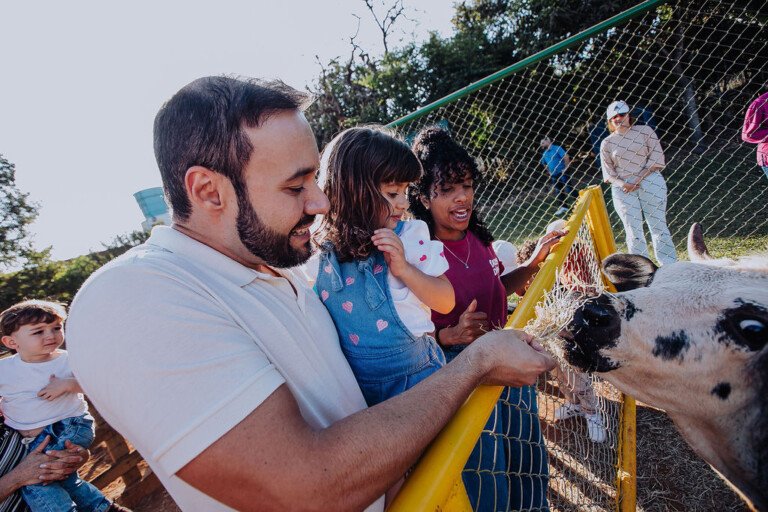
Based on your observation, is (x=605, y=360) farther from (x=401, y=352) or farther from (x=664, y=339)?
(x=401, y=352)

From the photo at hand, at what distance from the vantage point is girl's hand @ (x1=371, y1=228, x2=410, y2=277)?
165cm

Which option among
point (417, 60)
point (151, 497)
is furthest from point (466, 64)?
point (151, 497)

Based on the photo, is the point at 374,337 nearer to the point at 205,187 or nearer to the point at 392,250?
the point at 392,250

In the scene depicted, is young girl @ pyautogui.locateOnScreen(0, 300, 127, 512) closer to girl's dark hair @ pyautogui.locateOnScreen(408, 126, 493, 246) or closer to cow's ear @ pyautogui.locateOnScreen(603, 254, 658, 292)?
girl's dark hair @ pyautogui.locateOnScreen(408, 126, 493, 246)

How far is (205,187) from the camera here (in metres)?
1.36

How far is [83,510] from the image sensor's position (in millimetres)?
3229

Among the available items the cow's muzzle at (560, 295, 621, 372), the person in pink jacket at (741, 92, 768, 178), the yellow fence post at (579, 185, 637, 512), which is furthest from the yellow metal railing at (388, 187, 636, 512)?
the person in pink jacket at (741, 92, 768, 178)

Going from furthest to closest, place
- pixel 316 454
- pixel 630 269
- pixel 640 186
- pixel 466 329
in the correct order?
pixel 640 186
pixel 630 269
pixel 466 329
pixel 316 454

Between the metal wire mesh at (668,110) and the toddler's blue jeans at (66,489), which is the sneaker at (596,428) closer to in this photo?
the metal wire mesh at (668,110)

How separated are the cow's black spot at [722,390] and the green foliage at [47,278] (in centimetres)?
1307

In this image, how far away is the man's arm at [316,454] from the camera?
88 centimetres

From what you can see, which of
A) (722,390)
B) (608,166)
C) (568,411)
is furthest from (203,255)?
(608,166)

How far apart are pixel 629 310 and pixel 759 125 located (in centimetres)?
483

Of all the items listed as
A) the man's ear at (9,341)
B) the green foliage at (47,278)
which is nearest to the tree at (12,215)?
the green foliage at (47,278)
